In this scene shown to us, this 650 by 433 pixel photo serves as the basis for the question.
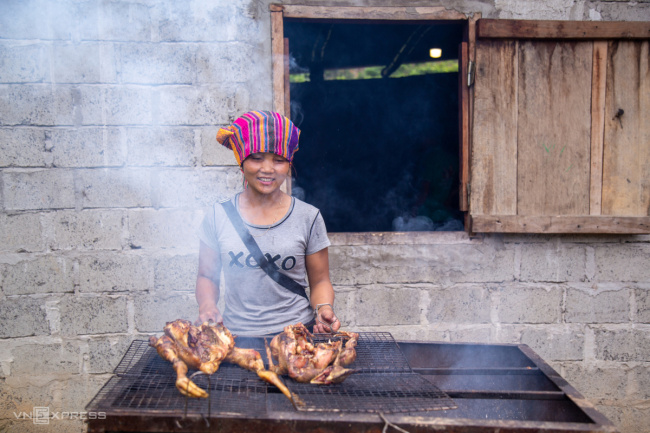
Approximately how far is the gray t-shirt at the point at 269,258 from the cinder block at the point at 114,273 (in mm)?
1281

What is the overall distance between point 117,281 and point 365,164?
4232 mm

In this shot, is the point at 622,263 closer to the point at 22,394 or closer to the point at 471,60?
the point at 471,60

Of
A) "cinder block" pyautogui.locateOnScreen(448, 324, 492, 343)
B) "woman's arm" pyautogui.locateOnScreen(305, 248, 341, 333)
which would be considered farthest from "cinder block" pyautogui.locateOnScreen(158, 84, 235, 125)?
"cinder block" pyautogui.locateOnScreen(448, 324, 492, 343)

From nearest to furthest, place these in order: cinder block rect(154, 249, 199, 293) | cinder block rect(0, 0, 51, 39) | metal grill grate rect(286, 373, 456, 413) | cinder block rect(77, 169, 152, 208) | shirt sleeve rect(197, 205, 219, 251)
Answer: metal grill grate rect(286, 373, 456, 413) < shirt sleeve rect(197, 205, 219, 251) < cinder block rect(0, 0, 51, 39) < cinder block rect(77, 169, 152, 208) < cinder block rect(154, 249, 199, 293)

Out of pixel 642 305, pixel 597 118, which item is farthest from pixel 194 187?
pixel 642 305

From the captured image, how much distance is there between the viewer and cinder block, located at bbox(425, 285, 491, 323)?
4215mm

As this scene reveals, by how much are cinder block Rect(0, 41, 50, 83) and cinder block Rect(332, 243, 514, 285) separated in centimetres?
288

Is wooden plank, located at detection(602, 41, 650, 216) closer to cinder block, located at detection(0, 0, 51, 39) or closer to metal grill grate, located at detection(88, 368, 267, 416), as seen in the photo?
metal grill grate, located at detection(88, 368, 267, 416)

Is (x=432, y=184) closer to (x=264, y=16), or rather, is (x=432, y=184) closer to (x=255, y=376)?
(x=264, y=16)

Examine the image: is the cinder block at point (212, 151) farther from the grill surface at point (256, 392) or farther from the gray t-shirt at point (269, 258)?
the grill surface at point (256, 392)

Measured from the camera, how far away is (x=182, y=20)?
152 inches

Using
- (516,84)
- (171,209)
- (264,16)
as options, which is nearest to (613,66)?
(516,84)

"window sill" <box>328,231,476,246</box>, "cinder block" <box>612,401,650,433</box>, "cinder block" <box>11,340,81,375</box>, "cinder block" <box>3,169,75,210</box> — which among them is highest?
"cinder block" <box>3,169,75,210</box>

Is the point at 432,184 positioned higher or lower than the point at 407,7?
lower
